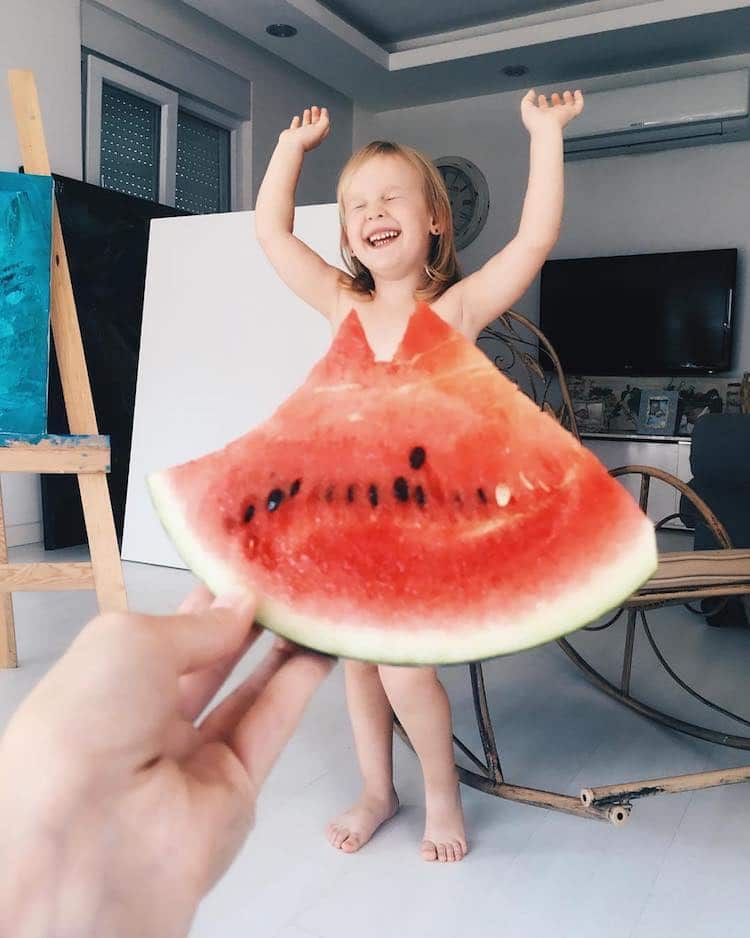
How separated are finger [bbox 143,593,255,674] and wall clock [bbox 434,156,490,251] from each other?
15.7 feet

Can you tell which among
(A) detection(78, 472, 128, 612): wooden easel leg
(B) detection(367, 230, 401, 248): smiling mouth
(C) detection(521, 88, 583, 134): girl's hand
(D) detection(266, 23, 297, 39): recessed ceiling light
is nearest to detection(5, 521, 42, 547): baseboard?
(A) detection(78, 472, 128, 612): wooden easel leg

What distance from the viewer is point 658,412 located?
4516 mm

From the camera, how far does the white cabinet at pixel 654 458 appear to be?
4133 mm

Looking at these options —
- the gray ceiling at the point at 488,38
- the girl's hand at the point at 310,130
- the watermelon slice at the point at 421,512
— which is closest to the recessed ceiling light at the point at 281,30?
the gray ceiling at the point at 488,38

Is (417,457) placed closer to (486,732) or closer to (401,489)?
(401,489)

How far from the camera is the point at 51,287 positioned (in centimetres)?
171

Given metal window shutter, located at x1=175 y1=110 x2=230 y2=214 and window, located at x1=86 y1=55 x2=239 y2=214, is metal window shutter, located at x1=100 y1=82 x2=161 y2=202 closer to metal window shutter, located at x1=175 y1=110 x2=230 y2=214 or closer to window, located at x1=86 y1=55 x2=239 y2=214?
window, located at x1=86 y1=55 x2=239 y2=214

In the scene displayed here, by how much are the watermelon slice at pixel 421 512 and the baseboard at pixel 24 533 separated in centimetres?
302

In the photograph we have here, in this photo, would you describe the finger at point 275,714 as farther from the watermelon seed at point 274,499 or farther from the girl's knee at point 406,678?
the girl's knee at point 406,678

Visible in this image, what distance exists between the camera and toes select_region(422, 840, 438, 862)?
1.22 m

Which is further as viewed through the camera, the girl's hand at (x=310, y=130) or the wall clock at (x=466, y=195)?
the wall clock at (x=466, y=195)

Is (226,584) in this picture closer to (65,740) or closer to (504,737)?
(65,740)

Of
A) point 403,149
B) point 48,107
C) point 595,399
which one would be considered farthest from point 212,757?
point 595,399

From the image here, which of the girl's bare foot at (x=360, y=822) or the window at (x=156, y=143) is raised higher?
the window at (x=156, y=143)
